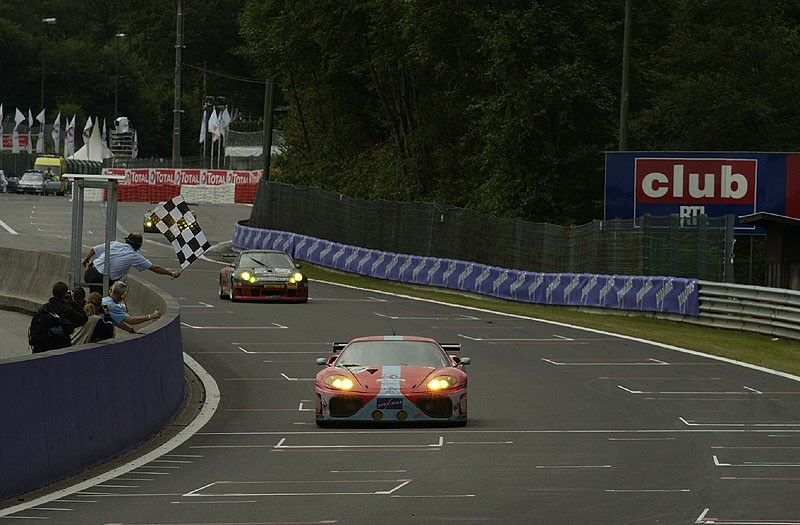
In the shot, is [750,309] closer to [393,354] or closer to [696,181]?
[696,181]

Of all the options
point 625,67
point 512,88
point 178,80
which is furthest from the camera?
point 178,80

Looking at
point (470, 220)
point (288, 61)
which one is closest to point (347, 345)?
point (470, 220)

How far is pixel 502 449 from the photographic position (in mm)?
16625

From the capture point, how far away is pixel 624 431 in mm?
18172

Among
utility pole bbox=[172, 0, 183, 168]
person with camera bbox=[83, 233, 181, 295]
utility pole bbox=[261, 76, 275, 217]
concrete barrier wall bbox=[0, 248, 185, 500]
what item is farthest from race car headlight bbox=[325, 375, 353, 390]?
utility pole bbox=[172, 0, 183, 168]

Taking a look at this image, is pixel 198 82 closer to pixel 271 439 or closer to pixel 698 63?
pixel 698 63

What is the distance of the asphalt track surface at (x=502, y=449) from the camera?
488 inches

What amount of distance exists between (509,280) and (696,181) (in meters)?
5.20

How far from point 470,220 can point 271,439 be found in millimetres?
27953

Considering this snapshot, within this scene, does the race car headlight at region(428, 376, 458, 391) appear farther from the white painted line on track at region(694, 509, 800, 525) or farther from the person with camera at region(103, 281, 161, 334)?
the white painted line on track at region(694, 509, 800, 525)

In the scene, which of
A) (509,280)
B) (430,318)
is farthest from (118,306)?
(509,280)

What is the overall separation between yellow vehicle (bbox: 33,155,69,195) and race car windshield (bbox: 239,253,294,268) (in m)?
63.1

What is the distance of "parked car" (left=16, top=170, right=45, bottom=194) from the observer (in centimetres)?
9988

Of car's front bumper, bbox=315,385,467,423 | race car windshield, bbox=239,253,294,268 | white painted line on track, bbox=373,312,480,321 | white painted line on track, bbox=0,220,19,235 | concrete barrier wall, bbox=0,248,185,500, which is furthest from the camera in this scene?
white painted line on track, bbox=0,220,19,235
